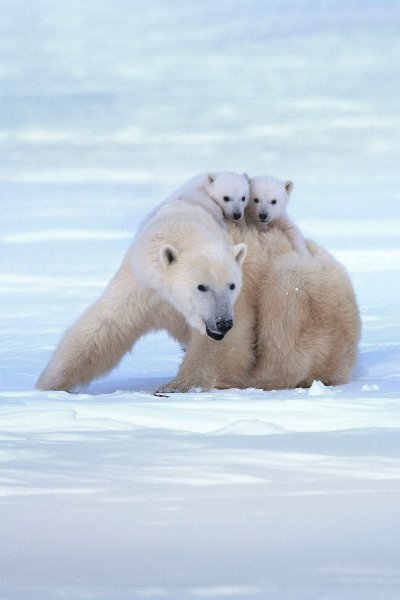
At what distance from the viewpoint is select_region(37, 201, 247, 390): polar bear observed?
5.63 m

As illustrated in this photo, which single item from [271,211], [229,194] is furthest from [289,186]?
[229,194]

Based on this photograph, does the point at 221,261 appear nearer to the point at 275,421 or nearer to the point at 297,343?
the point at 297,343

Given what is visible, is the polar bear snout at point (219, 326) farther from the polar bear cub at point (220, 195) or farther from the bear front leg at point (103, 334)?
the polar bear cub at point (220, 195)

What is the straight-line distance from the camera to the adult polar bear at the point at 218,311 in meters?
5.69

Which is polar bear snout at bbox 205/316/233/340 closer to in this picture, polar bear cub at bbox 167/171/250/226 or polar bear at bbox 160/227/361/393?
polar bear at bbox 160/227/361/393

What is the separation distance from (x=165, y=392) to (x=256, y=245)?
1.15 m

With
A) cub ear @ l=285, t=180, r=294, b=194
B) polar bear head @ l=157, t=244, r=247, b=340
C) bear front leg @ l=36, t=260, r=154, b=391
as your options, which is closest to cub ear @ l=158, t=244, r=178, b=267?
polar bear head @ l=157, t=244, r=247, b=340

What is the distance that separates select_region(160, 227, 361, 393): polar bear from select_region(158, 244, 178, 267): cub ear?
0.57m

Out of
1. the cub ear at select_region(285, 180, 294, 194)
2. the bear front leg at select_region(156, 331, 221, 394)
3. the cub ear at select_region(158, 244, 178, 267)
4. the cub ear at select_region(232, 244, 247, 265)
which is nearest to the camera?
the cub ear at select_region(158, 244, 178, 267)

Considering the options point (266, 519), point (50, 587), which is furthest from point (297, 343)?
point (50, 587)

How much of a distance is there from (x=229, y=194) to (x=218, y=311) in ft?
3.94

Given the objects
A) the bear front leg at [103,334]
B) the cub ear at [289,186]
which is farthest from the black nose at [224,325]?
the cub ear at [289,186]

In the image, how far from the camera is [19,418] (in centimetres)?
438

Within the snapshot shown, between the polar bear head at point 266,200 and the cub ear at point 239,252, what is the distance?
83 centimetres
